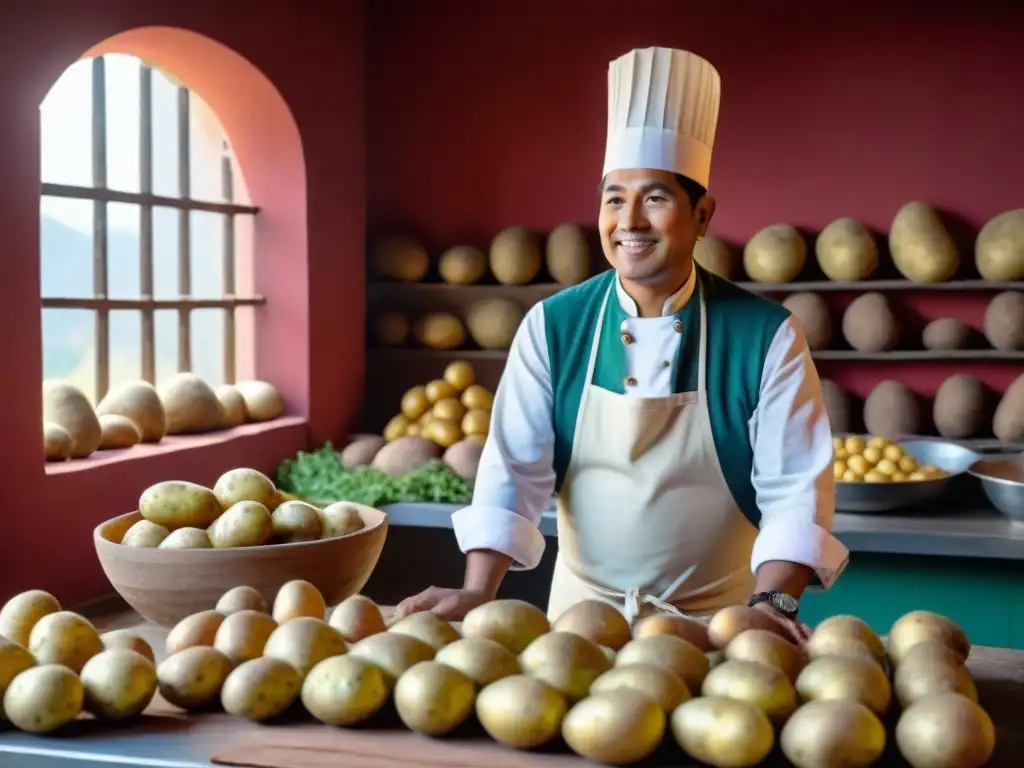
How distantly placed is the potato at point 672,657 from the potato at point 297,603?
431 mm

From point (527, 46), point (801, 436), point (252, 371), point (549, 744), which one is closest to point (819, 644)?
point (549, 744)

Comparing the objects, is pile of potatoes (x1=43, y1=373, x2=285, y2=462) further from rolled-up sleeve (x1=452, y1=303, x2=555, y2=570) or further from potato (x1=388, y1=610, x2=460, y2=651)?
potato (x1=388, y1=610, x2=460, y2=651)

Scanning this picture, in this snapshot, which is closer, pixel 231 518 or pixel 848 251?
pixel 231 518

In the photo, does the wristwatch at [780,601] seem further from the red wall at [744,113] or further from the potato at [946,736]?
the red wall at [744,113]

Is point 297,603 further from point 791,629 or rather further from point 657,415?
point 657,415

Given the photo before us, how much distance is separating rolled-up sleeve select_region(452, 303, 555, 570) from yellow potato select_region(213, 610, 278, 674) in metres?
0.60

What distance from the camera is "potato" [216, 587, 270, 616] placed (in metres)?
1.53

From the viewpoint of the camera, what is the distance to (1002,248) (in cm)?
429

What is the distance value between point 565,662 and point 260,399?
3.27m

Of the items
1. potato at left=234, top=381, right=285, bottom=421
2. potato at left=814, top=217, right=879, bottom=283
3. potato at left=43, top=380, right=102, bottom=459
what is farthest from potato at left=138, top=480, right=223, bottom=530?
potato at left=814, top=217, right=879, bottom=283

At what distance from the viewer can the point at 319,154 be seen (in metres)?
4.51

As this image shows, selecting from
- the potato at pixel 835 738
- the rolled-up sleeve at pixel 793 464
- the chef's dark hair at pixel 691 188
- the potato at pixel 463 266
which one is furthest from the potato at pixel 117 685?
the potato at pixel 463 266

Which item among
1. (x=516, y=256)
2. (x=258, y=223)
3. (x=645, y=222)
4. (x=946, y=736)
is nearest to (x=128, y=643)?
(x=946, y=736)

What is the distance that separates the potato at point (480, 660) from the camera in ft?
4.14
